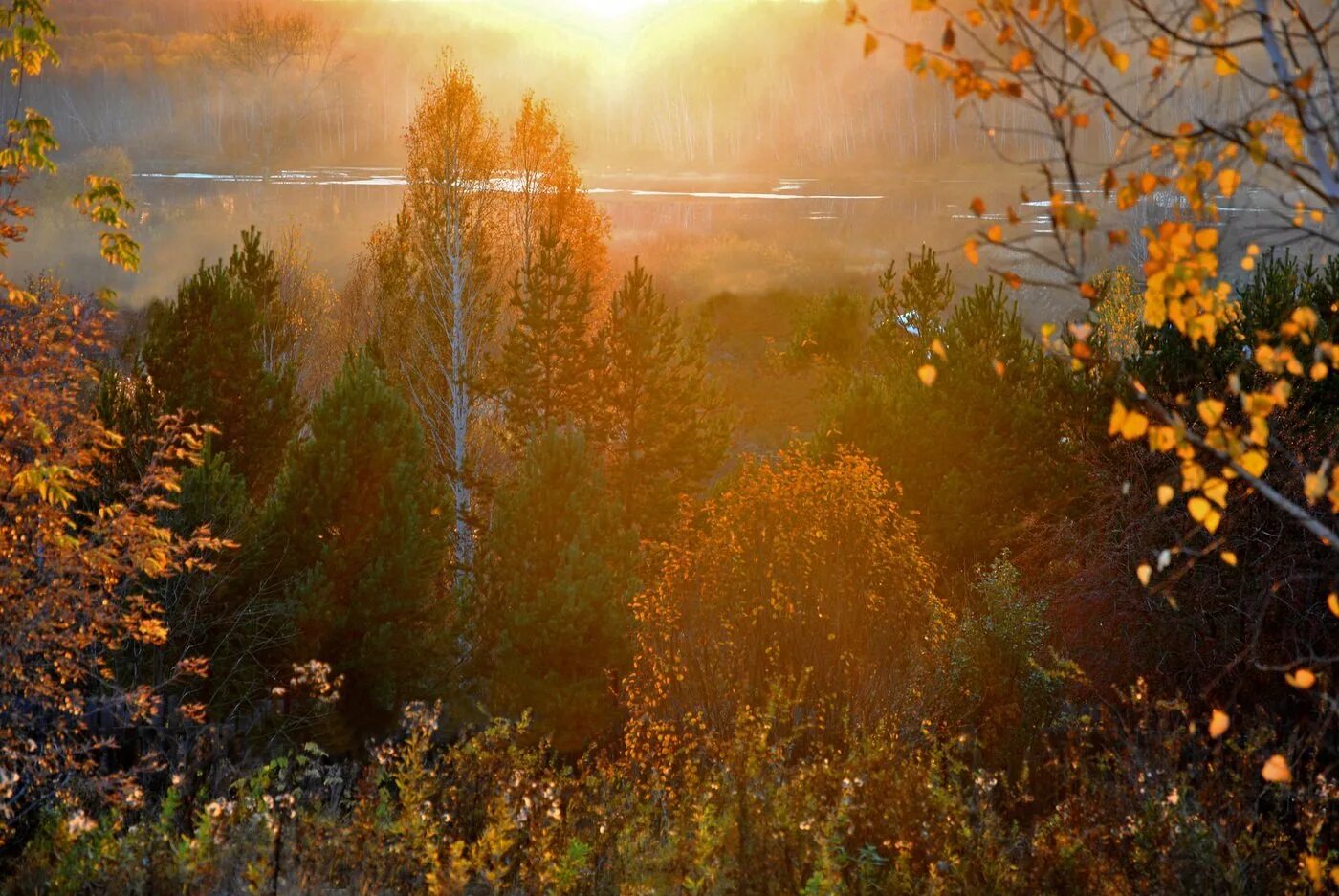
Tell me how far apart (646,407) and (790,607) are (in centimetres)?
1387

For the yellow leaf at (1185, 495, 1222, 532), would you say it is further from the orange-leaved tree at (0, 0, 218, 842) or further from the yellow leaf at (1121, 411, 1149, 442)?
the orange-leaved tree at (0, 0, 218, 842)

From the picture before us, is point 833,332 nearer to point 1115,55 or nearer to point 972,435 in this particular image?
point 972,435

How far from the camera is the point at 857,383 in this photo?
2681cm

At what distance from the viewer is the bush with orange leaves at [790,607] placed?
16266 mm

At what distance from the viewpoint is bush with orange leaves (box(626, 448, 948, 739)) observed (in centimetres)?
1627

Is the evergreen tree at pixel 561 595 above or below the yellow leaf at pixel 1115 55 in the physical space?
below

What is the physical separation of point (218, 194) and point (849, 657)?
113 meters

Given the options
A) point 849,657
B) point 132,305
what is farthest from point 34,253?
point 849,657

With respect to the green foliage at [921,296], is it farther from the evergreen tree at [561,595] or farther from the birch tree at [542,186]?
the evergreen tree at [561,595]

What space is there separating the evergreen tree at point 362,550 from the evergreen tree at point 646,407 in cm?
909

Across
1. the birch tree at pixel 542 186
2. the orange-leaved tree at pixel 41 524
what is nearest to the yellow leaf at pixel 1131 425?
the orange-leaved tree at pixel 41 524

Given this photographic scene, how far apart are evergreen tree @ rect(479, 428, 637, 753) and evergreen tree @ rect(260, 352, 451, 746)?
148 cm

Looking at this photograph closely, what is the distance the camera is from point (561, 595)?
19.8 m

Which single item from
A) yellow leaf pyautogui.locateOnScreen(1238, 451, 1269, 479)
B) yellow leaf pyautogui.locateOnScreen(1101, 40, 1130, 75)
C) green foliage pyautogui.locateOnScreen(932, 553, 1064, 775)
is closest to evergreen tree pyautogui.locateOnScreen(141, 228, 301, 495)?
green foliage pyautogui.locateOnScreen(932, 553, 1064, 775)
